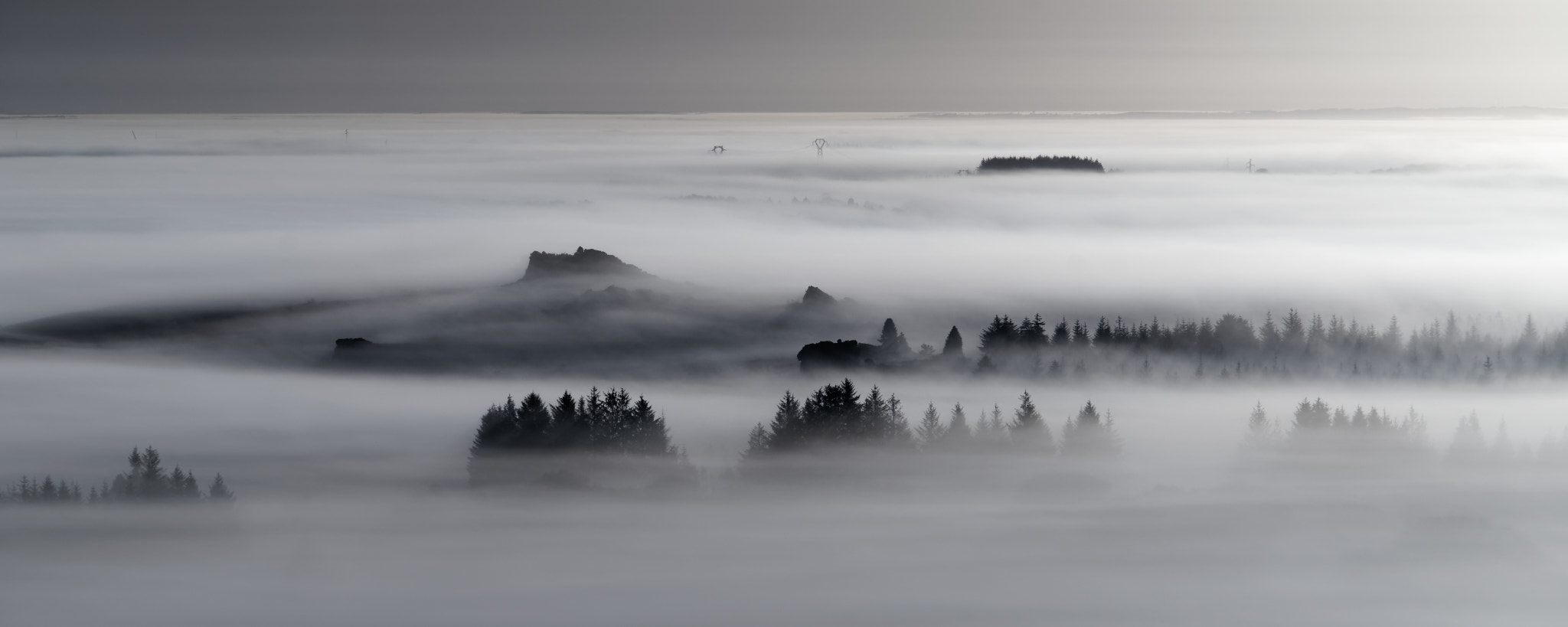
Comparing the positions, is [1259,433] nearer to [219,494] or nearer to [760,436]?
[760,436]

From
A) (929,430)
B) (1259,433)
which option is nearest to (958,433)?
(929,430)

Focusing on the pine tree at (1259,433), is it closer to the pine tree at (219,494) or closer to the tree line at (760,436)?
the tree line at (760,436)

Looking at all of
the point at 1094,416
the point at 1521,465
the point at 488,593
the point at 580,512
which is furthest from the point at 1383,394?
the point at 488,593

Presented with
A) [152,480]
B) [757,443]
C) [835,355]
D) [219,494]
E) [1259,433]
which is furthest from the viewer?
[835,355]

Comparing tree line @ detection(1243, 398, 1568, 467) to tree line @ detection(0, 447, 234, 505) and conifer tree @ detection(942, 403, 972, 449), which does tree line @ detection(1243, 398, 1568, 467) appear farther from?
tree line @ detection(0, 447, 234, 505)

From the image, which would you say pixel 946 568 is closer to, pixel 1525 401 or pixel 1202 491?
pixel 1202 491

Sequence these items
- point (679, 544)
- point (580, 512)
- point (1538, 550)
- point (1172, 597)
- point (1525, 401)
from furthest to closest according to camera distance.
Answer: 1. point (1525, 401)
2. point (1172, 597)
3. point (580, 512)
4. point (1538, 550)
5. point (679, 544)
